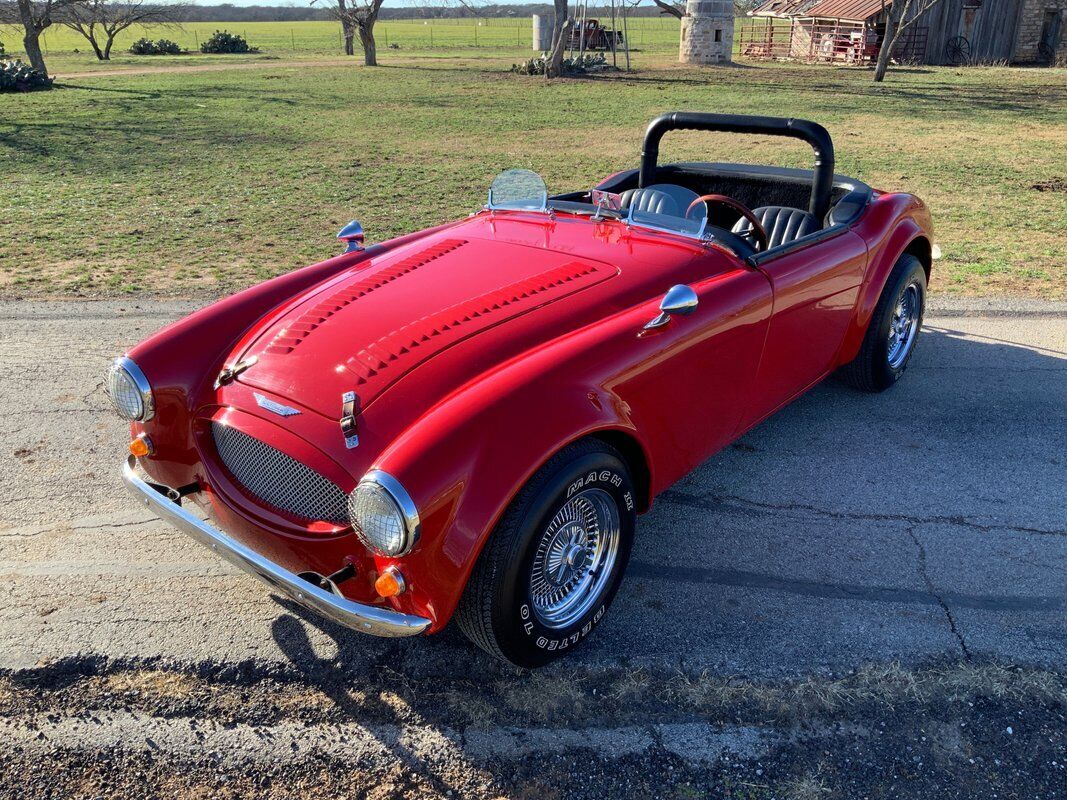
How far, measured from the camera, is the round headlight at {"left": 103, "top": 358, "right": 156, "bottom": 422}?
3.14m

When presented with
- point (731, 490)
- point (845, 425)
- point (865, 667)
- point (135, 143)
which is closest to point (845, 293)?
point (845, 425)

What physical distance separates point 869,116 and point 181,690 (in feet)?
62.0

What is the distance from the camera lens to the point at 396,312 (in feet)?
10.9

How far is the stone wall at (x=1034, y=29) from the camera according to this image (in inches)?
1276

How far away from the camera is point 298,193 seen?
10.8 meters

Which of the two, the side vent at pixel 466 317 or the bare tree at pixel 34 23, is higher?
the bare tree at pixel 34 23

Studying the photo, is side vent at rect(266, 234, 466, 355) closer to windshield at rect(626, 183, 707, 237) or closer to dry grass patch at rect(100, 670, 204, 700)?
windshield at rect(626, 183, 707, 237)

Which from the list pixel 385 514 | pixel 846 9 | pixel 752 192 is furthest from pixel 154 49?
pixel 385 514

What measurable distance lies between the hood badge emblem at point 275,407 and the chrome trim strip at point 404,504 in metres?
0.56

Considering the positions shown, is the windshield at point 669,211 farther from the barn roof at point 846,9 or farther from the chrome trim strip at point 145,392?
the barn roof at point 846,9

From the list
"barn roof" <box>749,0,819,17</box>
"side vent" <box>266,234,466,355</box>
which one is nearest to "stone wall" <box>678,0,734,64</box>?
"barn roof" <box>749,0,819,17</box>

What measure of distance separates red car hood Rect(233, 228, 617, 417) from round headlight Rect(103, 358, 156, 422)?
14.6 inches

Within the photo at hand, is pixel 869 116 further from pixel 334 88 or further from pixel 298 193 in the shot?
pixel 334 88

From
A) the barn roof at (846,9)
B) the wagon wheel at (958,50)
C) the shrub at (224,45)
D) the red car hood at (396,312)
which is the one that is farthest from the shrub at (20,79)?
the wagon wheel at (958,50)
